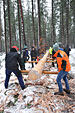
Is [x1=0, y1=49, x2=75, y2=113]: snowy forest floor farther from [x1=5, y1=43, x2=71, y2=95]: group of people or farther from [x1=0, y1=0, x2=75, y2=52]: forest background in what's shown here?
[x1=0, y1=0, x2=75, y2=52]: forest background

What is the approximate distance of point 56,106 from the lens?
2959mm

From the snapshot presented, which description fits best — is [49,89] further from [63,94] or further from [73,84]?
[73,84]

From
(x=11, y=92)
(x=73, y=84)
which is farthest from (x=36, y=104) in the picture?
(x=73, y=84)

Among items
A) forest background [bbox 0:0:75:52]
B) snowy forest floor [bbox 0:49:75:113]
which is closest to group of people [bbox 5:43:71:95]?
snowy forest floor [bbox 0:49:75:113]

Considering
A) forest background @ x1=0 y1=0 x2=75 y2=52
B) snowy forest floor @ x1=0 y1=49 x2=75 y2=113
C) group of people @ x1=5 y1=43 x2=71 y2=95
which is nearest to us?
snowy forest floor @ x1=0 y1=49 x2=75 y2=113

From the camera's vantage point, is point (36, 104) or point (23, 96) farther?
point (23, 96)

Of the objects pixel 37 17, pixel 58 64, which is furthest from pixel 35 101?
pixel 37 17

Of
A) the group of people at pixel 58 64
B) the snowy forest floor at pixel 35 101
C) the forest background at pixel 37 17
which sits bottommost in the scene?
the snowy forest floor at pixel 35 101

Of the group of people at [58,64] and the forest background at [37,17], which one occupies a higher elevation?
the forest background at [37,17]

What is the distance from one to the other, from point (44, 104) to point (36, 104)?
0.25 metres

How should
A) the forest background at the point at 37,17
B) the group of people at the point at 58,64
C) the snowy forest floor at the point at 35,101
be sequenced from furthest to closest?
1. the forest background at the point at 37,17
2. the group of people at the point at 58,64
3. the snowy forest floor at the point at 35,101

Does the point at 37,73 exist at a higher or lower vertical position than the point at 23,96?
higher

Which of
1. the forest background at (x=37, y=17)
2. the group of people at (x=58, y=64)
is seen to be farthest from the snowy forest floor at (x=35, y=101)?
the forest background at (x=37, y=17)

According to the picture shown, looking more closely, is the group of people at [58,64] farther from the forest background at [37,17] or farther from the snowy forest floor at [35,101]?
the forest background at [37,17]
